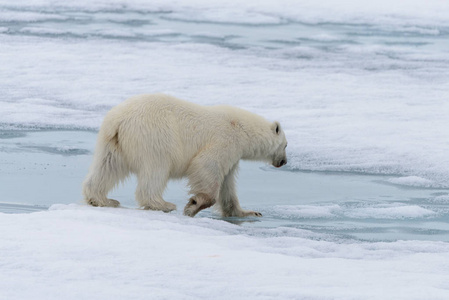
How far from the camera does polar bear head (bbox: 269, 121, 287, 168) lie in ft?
17.1

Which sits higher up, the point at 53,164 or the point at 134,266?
the point at 134,266

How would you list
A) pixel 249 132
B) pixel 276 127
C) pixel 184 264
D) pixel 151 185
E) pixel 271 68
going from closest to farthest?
1. pixel 184 264
2. pixel 151 185
3. pixel 249 132
4. pixel 276 127
5. pixel 271 68

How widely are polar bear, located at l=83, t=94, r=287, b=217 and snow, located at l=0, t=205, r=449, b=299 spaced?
57cm

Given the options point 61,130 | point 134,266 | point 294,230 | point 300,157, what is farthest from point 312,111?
point 134,266

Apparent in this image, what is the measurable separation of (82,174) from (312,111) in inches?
131

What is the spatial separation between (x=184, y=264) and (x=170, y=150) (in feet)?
5.24

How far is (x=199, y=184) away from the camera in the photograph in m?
4.72

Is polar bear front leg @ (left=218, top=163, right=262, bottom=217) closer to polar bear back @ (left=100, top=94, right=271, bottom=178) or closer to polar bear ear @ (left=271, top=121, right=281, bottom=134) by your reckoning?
polar bear back @ (left=100, top=94, right=271, bottom=178)

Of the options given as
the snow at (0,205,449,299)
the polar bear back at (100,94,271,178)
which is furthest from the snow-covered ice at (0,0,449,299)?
the polar bear back at (100,94,271,178)

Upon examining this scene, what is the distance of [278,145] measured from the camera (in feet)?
17.3

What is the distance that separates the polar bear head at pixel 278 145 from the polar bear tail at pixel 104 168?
3.69 feet

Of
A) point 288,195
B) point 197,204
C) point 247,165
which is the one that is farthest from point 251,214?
point 247,165

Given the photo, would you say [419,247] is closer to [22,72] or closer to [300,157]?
[300,157]

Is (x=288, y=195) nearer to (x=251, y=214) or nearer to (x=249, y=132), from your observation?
(x=251, y=214)
